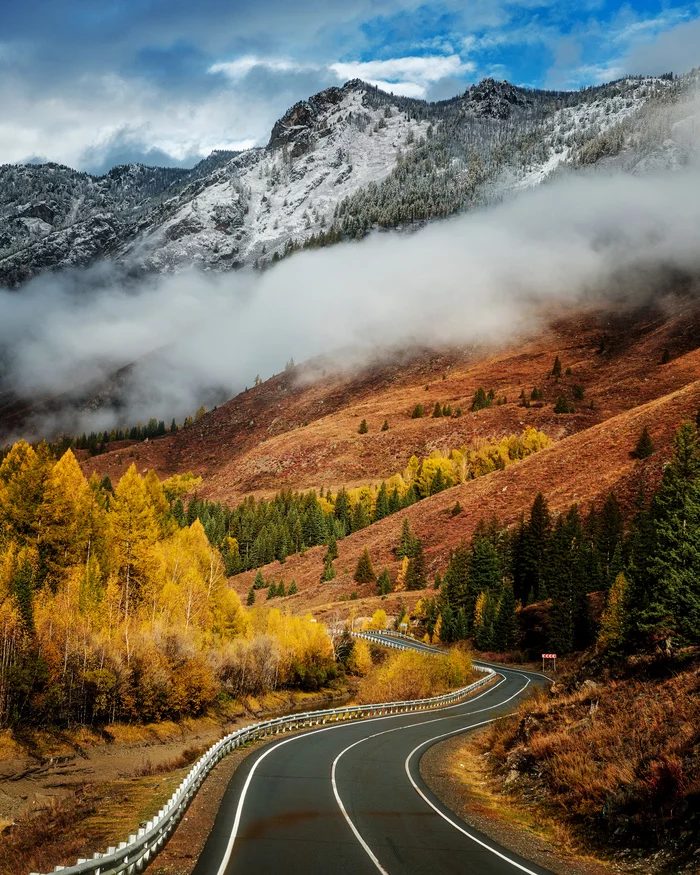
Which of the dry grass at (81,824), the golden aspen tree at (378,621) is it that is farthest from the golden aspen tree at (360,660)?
the dry grass at (81,824)

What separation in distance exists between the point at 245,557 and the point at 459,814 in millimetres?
114203

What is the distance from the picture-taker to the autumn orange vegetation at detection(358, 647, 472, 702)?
5428cm

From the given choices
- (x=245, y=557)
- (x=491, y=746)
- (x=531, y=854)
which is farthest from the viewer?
(x=245, y=557)

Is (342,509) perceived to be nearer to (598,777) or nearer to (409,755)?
(409,755)

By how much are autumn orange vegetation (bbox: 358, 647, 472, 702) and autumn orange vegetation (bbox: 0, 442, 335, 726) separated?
34.2 ft

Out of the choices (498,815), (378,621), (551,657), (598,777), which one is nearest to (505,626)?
(551,657)

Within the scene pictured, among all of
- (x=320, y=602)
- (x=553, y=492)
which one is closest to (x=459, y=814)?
(x=320, y=602)

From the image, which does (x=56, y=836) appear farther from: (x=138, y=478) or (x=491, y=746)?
(x=138, y=478)

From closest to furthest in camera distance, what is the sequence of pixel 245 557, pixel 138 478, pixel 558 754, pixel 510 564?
pixel 558 754 → pixel 138 478 → pixel 510 564 → pixel 245 557

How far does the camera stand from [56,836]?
16.0 meters

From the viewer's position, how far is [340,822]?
15703 mm

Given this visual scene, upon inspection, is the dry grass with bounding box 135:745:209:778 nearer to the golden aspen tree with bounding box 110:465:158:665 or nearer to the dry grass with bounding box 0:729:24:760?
the dry grass with bounding box 0:729:24:760

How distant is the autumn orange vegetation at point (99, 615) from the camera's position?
35000 millimetres

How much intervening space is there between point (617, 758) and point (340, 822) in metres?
7.57
